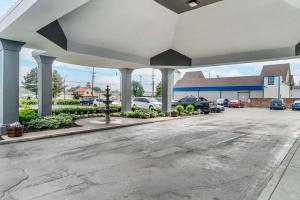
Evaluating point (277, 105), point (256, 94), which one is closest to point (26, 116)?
point (277, 105)

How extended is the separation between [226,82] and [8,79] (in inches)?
1498

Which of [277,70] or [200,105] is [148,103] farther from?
[277,70]

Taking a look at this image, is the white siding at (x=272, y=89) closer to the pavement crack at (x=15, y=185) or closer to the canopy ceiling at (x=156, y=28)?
the canopy ceiling at (x=156, y=28)

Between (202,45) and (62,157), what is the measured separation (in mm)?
9218

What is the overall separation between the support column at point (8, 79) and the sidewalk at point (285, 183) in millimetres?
9248

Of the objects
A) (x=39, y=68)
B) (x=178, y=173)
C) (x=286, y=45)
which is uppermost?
(x=286, y=45)

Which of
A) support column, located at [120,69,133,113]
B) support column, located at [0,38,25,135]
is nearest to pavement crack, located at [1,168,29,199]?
support column, located at [0,38,25,135]

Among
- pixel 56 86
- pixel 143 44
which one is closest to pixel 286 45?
pixel 143 44

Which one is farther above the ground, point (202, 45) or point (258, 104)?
point (202, 45)

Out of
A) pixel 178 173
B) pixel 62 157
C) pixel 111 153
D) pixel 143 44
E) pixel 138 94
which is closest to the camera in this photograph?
pixel 178 173

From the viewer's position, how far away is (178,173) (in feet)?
15.6

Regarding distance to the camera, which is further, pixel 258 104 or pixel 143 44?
pixel 258 104

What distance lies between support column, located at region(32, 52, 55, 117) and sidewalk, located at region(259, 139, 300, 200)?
11.4 m

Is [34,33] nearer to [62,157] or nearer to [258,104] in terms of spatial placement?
[62,157]
